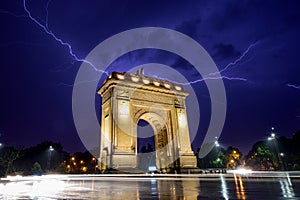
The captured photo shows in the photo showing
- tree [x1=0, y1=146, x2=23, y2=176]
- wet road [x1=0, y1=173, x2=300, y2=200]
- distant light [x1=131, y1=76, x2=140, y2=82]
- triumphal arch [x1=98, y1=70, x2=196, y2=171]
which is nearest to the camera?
wet road [x1=0, y1=173, x2=300, y2=200]

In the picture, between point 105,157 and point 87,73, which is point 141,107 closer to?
point 105,157

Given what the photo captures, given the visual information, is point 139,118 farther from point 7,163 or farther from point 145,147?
point 145,147

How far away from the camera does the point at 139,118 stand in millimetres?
27984

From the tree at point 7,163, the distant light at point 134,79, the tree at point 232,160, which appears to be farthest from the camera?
the tree at point 232,160

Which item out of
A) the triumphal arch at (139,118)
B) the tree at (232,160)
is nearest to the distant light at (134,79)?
the triumphal arch at (139,118)

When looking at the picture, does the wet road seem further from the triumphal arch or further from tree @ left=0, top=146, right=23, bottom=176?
tree @ left=0, top=146, right=23, bottom=176

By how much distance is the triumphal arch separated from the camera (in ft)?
78.2

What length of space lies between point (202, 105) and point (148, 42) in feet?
107

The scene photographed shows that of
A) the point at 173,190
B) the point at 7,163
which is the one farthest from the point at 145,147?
the point at 173,190

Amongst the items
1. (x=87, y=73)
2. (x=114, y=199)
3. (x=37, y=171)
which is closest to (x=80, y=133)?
(x=37, y=171)

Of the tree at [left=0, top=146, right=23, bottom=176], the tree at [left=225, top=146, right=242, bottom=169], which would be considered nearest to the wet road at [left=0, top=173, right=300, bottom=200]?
the tree at [left=0, top=146, right=23, bottom=176]

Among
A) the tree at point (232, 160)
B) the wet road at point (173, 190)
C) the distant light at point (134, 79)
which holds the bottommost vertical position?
the wet road at point (173, 190)

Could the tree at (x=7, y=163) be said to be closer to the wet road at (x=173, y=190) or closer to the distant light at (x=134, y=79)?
the distant light at (x=134, y=79)

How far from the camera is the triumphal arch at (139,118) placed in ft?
78.2
